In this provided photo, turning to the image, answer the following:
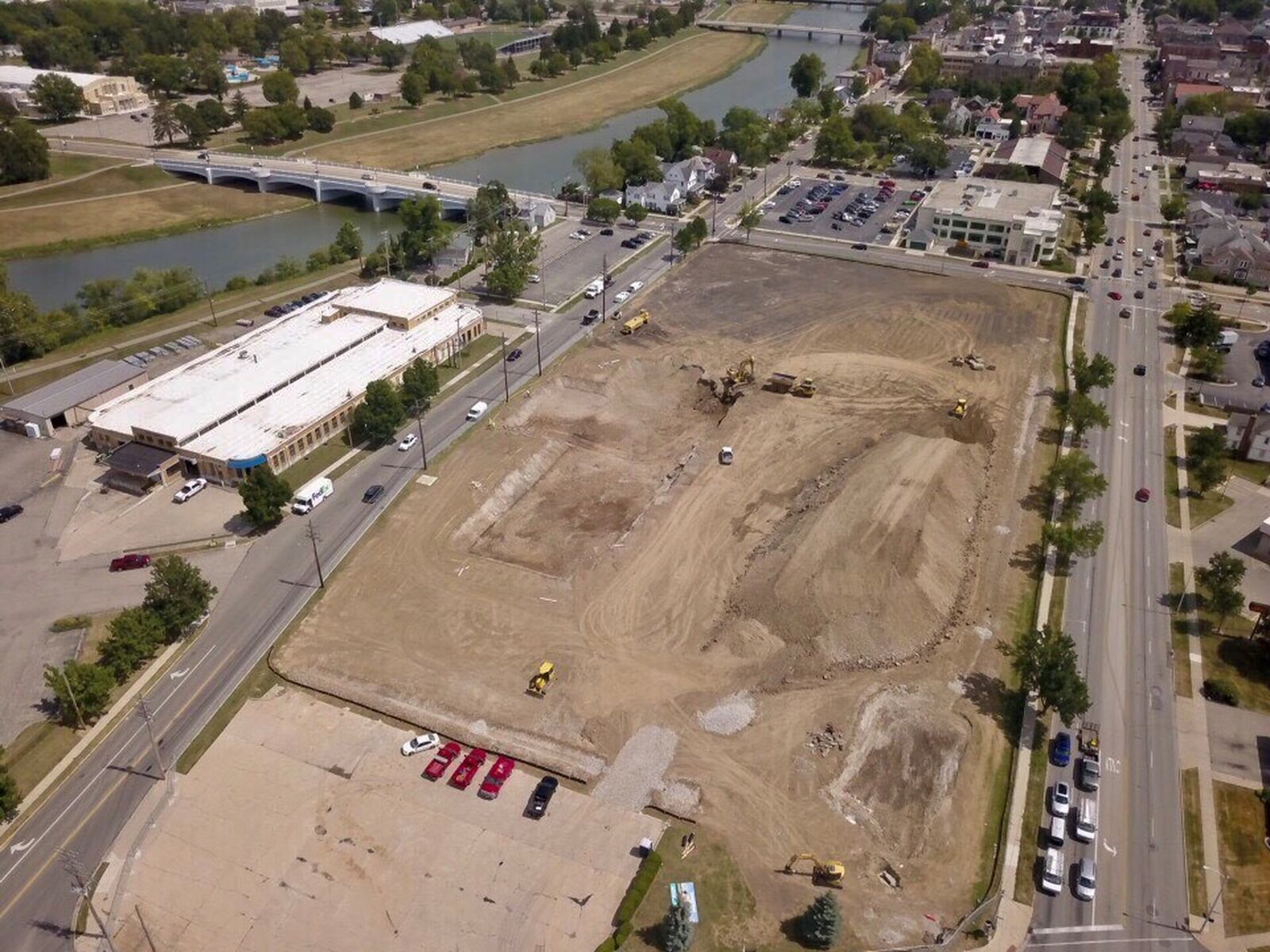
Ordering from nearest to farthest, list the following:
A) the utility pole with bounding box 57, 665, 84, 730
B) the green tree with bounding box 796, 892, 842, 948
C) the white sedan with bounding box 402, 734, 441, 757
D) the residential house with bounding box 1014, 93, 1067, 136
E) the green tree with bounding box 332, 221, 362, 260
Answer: the green tree with bounding box 796, 892, 842, 948 → the utility pole with bounding box 57, 665, 84, 730 → the white sedan with bounding box 402, 734, 441, 757 → the green tree with bounding box 332, 221, 362, 260 → the residential house with bounding box 1014, 93, 1067, 136

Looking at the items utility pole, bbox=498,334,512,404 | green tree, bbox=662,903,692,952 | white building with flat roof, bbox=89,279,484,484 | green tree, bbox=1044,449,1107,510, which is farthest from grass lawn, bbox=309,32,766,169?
green tree, bbox=662,903,692,952

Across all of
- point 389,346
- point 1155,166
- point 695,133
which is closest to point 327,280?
point 389,346

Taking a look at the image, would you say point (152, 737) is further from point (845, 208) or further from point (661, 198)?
point (845, 208)

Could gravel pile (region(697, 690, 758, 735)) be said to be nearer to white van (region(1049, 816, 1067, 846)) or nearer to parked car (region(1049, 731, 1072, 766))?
white van (region(1049, 816, 1067, 846))

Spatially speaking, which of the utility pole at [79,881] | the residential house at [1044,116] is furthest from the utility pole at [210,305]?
the residential house at [1044,116]

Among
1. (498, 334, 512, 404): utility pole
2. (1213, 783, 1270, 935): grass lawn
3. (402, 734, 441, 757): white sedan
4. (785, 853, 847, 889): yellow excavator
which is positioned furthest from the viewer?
(498, 334, 512, 404): utility pole

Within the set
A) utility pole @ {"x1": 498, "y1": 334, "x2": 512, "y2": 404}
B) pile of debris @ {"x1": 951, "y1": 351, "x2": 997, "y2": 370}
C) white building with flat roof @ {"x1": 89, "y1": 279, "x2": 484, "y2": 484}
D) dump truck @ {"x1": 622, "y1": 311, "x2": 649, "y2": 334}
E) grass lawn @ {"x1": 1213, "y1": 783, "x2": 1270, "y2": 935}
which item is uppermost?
white building with flat roof @ {"x1": 89, "y1": 279, "x2": 484, "y2": 484}
